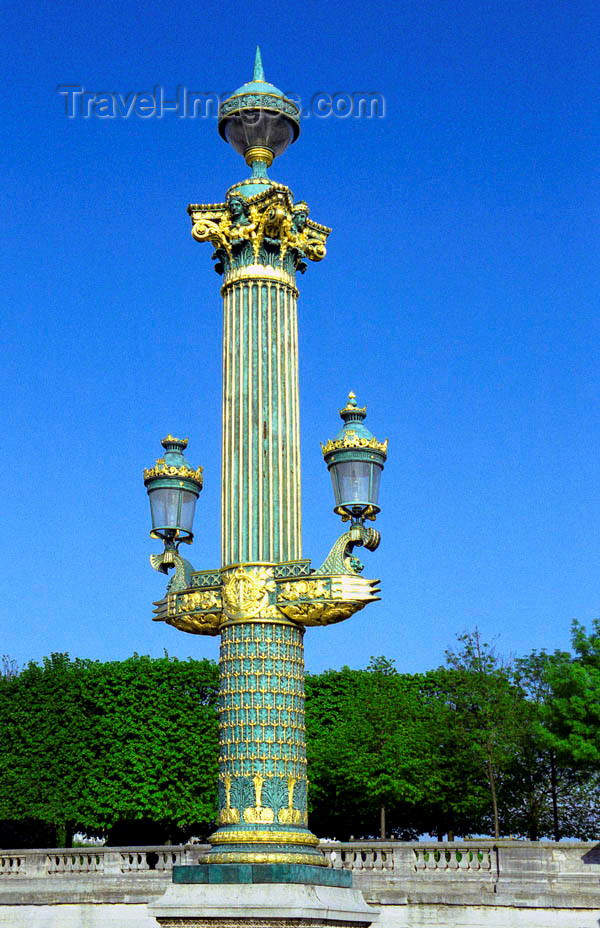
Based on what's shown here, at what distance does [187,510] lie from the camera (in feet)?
57.2

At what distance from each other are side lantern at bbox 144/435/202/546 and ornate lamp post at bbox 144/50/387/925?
0.02 meters

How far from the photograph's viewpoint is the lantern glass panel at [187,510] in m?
17.3

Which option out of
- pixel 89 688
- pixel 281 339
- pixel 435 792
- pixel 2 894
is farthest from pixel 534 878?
pixel 89 688

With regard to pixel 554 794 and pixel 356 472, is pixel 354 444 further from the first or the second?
pixel 554 794

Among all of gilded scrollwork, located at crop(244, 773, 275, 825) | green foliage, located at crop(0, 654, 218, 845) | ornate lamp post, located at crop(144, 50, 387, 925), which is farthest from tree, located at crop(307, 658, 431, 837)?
gilded scrollwork, located at crop(244, 773, 275, 825)

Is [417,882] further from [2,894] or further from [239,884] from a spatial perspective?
[239,884]

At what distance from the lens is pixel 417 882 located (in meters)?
25.9

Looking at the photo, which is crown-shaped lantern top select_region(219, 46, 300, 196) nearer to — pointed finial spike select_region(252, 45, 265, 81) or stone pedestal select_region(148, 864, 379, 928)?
pointed finial spike select_region(252, 45, 265, 81)

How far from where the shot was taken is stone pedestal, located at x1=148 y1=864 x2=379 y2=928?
43.5 ft

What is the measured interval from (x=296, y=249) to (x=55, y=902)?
18037 millimetres

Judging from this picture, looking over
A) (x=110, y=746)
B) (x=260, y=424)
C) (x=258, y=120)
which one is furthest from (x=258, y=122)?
(x=110, y=746)

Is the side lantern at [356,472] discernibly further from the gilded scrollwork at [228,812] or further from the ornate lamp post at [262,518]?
the gilded scrollwork at [228,812]

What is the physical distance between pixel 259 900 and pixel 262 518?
4.78m

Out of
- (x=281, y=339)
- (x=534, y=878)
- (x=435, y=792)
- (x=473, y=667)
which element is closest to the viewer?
(x=281, y=339)
